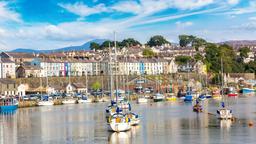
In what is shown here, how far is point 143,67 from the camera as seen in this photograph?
139 meters

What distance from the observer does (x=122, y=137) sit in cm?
3812

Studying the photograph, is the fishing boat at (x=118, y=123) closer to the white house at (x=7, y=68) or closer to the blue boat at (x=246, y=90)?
the white house at (x=7, y=68)

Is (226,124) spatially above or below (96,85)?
below

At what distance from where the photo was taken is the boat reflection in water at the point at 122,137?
3631 cm

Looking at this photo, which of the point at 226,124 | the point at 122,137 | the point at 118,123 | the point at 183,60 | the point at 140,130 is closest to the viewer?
the point at 122,137

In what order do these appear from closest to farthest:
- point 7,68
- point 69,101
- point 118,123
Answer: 1. point 118,123
2. point 69,101
3. point 7,68

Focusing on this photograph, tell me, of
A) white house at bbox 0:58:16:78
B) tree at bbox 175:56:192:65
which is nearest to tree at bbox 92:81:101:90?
white house at bbox 0:58:16:78

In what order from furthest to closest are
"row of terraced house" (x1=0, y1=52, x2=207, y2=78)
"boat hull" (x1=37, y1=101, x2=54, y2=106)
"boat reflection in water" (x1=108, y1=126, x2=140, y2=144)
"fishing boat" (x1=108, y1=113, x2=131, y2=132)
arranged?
1. "row of terraced house" (x1=0, y1=52, x2=207, y2=78)
2. "boat hull" (x1=37, y1=101, x2=54, y2=106)
3. "fishing boat" (x1=108, y1=113, x2=131, y2=132)
4. "boat reflection in water" (x1=108, y1=126, x2=140, y2=144)

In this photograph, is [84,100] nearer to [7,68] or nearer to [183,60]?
[7,68]

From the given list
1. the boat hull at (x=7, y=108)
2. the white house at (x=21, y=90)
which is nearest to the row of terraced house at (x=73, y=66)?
the white house at (x=21, y=90)

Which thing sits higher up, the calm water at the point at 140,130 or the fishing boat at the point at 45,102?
the fishing boat at the point at 45,102

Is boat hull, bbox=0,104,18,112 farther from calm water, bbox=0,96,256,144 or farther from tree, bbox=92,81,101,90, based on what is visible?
tree, bbox=92,81,101,90

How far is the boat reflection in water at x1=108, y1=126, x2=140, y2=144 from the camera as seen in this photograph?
119ft

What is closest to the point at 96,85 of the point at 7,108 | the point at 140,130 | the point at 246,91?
the point at 246,91
